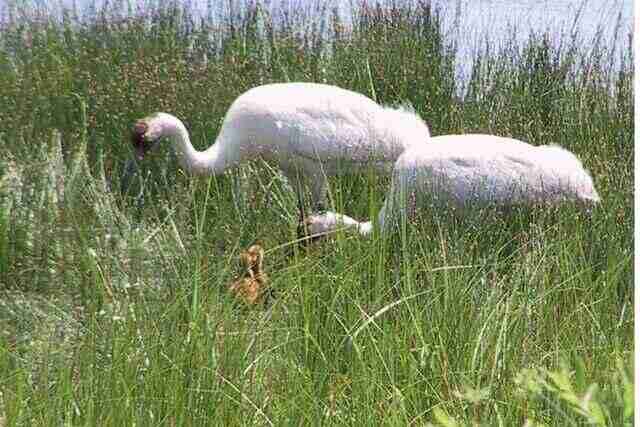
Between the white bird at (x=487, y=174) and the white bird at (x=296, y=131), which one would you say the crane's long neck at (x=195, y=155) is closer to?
the white bird at (x=296, y=131)

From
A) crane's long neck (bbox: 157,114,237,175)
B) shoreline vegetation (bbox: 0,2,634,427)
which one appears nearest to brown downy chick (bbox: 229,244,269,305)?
shoreline vegetation (bbox: 0,2,634,427)

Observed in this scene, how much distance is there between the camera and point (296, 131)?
5.13 m

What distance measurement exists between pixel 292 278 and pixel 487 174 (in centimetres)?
169

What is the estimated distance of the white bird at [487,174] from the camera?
4.16 m

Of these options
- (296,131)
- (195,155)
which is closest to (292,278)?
(296,131)

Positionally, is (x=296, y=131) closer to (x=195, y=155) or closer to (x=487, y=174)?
(x=195, y=155)

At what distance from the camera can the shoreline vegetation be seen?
2.27 meters

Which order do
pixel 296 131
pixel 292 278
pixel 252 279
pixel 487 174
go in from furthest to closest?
pixel 296 131, pixel 487 174, pixel 252 279, pixel 292 278

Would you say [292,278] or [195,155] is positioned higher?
[292,278]

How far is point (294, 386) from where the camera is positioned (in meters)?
2.38

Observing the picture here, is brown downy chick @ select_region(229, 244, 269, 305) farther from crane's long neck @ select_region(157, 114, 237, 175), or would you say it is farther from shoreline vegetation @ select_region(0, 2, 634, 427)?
crane's long neck @ select_region(157, 114, 237, 175)

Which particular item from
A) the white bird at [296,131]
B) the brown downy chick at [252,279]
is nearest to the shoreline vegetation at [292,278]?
the brown downy chick at [252,279]

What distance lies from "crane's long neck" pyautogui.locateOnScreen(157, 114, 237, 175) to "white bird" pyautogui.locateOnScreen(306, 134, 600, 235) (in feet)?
3.59

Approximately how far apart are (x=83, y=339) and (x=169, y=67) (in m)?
3.59
